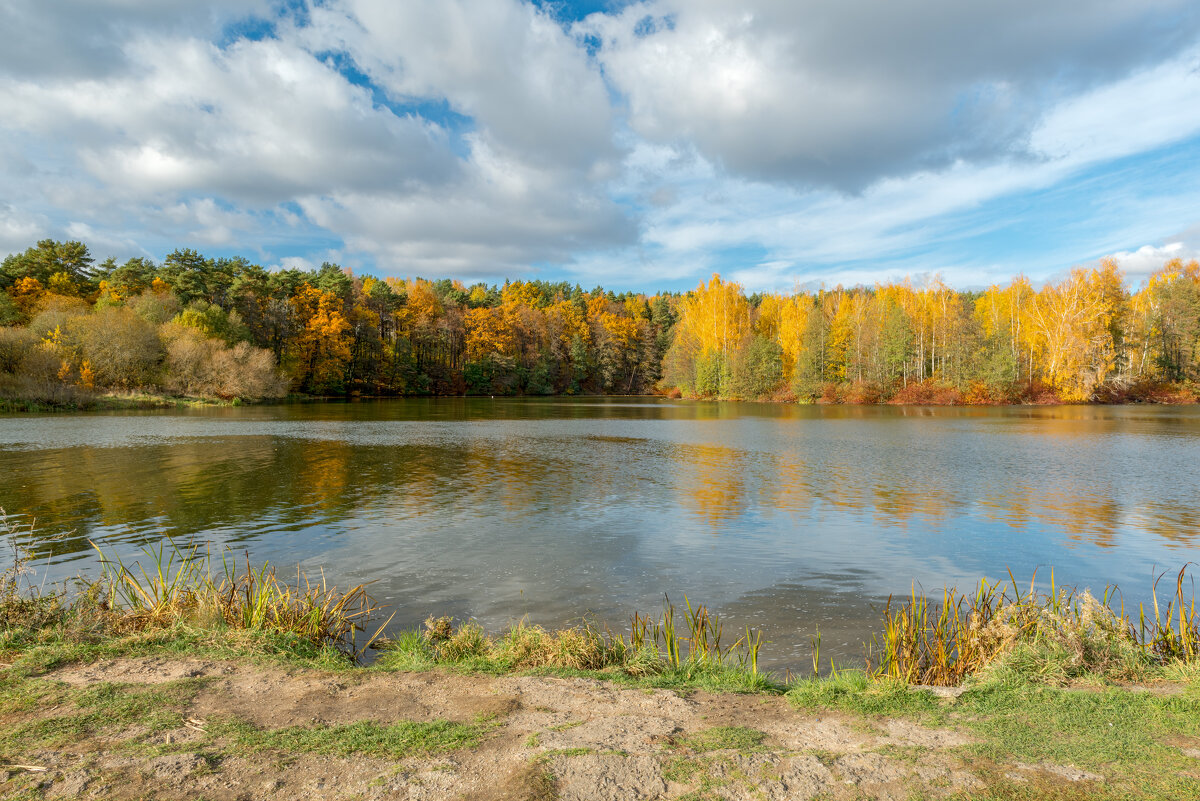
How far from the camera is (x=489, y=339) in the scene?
316 feet

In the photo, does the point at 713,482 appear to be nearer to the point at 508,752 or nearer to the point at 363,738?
A: the point at 508,752

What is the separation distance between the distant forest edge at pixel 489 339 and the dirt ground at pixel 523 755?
55423 mm

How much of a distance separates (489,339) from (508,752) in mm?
93845

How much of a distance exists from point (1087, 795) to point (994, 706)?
4.84ft

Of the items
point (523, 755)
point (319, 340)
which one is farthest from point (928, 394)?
point (523, 755)

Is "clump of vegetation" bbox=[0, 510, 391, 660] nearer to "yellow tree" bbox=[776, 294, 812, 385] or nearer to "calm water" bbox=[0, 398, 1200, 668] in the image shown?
"calm water" bbox=[0, 398, 1200, 668]

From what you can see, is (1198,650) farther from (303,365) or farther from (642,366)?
(642,366)

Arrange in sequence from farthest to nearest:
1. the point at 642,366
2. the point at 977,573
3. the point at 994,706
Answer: the point at 642,366 → the point at 977,573 → the point at 994,706

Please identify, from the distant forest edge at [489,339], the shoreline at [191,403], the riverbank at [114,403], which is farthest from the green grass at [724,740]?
the distant forest edge at [489,339]

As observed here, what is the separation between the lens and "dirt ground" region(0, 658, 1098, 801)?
3957 mm

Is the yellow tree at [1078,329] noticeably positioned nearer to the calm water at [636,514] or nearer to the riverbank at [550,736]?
the calm water at [636,514]

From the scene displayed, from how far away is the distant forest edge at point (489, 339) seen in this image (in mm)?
54406

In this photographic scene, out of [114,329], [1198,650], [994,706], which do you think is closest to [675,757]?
[994,706]

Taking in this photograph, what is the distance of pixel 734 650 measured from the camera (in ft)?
24.8
